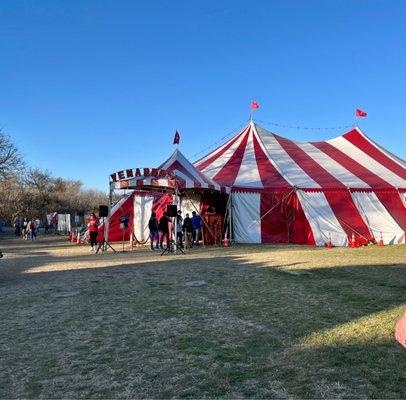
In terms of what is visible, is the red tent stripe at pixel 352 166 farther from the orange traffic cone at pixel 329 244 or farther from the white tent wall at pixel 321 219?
the orange traffic cone at pixel 329 244

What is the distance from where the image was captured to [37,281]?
7.66 m

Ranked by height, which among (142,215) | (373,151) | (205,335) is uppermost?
(373,151)

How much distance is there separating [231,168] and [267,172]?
129 centimetres

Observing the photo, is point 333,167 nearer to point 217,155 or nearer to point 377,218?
point 377,218

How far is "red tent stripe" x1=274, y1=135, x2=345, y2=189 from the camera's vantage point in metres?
15.0

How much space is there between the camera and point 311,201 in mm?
14492

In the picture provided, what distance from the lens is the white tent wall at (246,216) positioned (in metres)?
14.7

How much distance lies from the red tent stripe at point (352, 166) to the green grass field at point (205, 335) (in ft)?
26.3

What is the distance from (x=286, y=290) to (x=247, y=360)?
287 cm

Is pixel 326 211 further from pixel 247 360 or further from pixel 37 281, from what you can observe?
pixel 247 360

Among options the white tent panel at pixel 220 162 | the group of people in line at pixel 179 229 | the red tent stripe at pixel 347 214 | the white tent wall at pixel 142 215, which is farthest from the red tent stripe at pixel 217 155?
the red tent stripe at pixel 347 214

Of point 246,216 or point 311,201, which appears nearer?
point 311,201

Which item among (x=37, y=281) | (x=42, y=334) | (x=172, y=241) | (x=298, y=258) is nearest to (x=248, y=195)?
(x=172, y=241)

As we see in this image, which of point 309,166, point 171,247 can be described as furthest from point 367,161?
point 171,247
